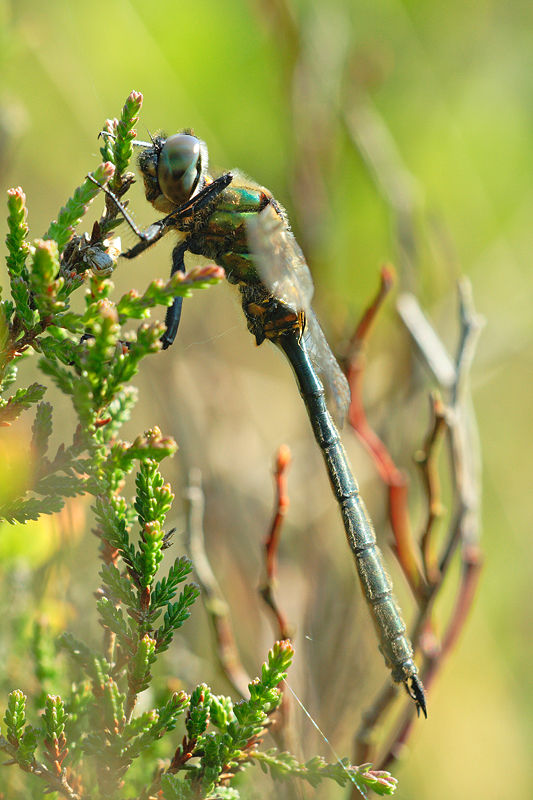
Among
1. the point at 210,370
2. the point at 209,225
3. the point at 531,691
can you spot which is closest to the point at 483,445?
the point at 531,691

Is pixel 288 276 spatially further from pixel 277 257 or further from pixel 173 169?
pixel 173 169

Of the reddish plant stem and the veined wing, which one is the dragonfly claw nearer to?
the reddish plant stem

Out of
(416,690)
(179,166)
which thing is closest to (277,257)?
(179,166)

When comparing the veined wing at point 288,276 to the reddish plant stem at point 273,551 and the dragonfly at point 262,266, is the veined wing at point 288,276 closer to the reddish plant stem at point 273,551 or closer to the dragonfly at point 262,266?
the dragonfly at point 262,266

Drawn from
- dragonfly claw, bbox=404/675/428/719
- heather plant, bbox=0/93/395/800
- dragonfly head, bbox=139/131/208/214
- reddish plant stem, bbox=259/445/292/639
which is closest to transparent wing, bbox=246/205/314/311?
dragonfly head, bbox=139/131/208/214

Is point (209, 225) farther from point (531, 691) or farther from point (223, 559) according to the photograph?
point (531, 691)

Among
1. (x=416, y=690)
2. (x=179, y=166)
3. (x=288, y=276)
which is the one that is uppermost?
(x=179, y=166)
